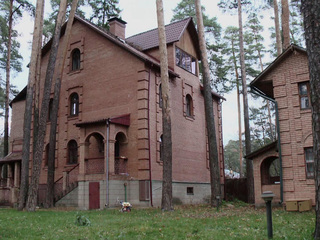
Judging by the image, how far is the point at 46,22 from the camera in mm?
32688

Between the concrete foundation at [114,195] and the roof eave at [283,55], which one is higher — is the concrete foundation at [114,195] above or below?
below

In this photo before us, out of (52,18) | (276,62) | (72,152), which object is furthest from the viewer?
(52,18)

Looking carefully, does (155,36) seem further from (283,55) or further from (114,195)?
(114,195)

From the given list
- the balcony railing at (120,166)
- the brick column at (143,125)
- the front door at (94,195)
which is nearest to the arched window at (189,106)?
the brick column at (143,125)

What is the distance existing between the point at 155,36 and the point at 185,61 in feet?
8.53

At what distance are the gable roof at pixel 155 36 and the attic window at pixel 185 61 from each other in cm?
92

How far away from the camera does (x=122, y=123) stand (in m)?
18.6

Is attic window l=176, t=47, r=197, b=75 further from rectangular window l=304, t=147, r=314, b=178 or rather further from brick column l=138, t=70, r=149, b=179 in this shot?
rectangular window l=304, t=147, r=314, b=178

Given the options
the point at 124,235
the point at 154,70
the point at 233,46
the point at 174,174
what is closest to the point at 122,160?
the point at 174,174

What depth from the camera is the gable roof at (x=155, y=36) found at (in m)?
22.5

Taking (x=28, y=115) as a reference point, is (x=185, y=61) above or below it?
above

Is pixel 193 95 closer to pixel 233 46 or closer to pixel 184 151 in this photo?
pixel 184 151

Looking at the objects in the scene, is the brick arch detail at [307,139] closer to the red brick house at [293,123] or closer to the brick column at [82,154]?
the red brick house at [293,123]

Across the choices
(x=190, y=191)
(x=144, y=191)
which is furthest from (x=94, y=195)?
(x=190, y=191)
